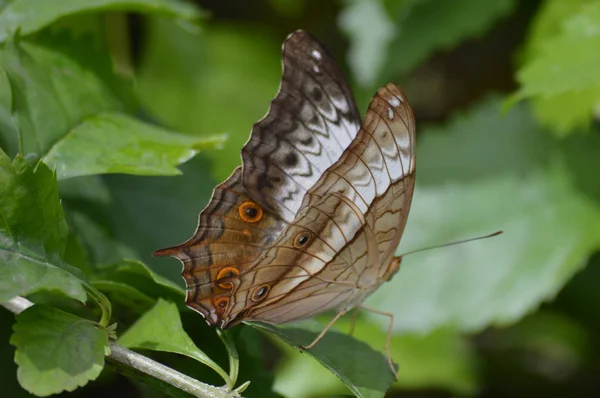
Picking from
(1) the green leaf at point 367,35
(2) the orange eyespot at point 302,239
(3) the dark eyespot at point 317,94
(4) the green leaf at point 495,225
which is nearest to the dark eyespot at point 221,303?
(2) the orange eyespot at point 302,239

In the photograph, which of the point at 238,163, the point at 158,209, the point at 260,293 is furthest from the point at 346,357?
the point at 238,163

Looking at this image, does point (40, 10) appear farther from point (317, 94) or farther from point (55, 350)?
point (55, 350)

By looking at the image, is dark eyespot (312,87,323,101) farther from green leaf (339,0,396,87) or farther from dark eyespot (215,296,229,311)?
green leaf (339,0,396,87)

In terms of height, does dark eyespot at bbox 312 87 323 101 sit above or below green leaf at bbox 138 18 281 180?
above

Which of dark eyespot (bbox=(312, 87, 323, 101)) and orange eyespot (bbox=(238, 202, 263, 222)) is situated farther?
dark eyespot (bbox=(312, 87, 323, 101))

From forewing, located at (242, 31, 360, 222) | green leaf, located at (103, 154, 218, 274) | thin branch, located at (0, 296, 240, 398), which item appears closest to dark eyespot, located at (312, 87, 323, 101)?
forewing, located at (242, 31, 360, 222)

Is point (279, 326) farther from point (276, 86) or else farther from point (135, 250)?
point (276, 86)
